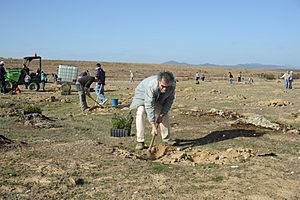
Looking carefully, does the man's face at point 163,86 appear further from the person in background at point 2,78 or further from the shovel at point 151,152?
the person in background at point 2,78

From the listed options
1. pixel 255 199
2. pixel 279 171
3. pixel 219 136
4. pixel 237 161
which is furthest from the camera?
pixel 219 136

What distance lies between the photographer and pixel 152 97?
7.46 metres

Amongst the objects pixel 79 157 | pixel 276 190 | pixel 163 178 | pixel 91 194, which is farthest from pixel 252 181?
pixel 79 157

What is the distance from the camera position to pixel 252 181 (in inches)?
227

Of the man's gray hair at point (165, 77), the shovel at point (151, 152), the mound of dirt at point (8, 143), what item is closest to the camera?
the man's gray hair at point (165, 77)

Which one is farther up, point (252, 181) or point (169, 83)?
point (169, 83)

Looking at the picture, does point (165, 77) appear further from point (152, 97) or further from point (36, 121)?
point (36, 121)

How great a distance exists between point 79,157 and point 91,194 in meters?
1.80

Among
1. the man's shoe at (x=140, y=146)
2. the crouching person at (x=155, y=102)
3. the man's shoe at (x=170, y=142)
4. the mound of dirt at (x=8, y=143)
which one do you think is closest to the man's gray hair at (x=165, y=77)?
the crouching person at (x=155, y=102)

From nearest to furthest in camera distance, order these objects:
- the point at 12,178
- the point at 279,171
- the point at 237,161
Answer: the point at 12,178
the point at 279,171
the point at 237,161

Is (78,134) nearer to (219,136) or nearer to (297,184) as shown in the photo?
(219,136)

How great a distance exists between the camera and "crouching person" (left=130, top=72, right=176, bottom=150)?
736 cm

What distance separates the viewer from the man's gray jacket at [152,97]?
7.45m

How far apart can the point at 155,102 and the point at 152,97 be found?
1.38 ft
